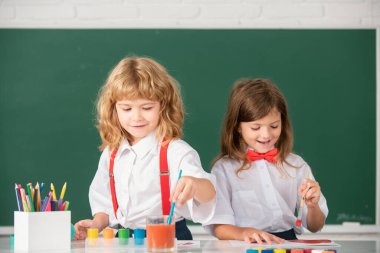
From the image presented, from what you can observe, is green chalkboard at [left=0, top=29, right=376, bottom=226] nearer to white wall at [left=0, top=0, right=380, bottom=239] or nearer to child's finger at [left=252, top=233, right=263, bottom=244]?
white wall at [left=0, top=0, right=380, bottom=239]

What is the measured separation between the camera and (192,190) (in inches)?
71.4

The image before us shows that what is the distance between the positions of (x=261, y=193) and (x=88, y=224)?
70 cm

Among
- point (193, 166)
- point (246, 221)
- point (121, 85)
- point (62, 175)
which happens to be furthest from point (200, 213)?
point (62, 175)

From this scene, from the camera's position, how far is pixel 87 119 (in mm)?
3939

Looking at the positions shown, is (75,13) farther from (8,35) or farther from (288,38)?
(288,38)

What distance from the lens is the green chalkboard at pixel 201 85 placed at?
393 centimetres

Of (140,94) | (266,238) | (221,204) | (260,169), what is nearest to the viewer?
(266,238)

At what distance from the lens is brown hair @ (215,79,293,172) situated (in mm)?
2506

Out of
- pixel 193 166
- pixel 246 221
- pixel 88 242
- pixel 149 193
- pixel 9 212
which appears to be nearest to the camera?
pixel 88 242

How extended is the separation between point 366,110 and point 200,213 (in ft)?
6.71

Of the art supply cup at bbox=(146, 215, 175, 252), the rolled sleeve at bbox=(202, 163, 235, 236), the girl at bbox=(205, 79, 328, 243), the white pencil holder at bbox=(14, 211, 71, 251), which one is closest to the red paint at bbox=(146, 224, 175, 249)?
the art supply cup at bbox=(146, 215, 175, 252)

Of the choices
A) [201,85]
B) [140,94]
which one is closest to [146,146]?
[140,94]

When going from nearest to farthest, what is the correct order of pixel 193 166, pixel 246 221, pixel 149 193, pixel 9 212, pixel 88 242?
pixel 88 242
pixel 193 166
pixel 149 193
pixel 246 221
pixel 9 212

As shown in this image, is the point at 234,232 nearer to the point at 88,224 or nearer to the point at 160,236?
the point at 88,224
